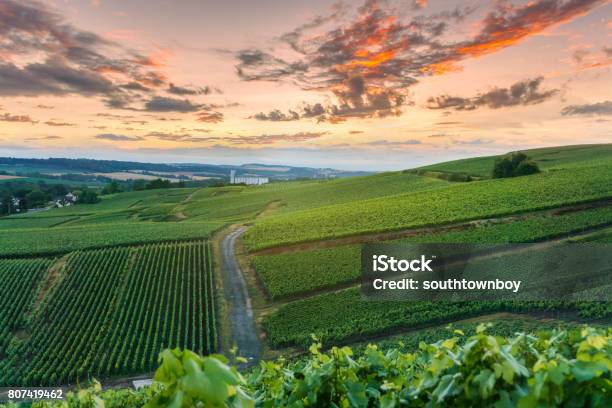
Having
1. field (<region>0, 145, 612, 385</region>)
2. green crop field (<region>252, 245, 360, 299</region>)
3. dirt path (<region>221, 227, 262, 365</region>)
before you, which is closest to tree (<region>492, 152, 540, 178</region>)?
field (<region>0, 145, 612, 385</region>)

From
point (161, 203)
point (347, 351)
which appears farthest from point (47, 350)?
point (161, 203)

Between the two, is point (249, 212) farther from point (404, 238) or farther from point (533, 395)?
point (533, 395)

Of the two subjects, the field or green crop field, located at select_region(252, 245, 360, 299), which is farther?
green crop field, located at select_region(252, 245, 360, 299)

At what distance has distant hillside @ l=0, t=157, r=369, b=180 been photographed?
58.5 metres

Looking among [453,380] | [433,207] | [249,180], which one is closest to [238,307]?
[433,207]

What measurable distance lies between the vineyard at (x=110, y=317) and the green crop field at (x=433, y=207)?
731 cm

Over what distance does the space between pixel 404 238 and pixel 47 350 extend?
23253 millimetres

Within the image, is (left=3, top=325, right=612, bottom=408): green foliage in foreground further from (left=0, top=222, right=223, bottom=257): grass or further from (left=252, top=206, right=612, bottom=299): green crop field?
(left=0, top=222, right=223, bottom=257): grass

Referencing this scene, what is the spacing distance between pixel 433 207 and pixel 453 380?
122 ft

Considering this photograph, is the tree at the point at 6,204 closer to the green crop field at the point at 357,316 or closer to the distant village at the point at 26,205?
the distant village at the point at 26,205

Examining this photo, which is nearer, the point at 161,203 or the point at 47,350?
the point at 47,350

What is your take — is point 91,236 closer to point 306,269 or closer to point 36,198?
point 36,198

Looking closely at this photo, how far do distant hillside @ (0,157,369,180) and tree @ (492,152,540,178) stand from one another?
21417mm

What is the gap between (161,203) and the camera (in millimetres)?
52875
